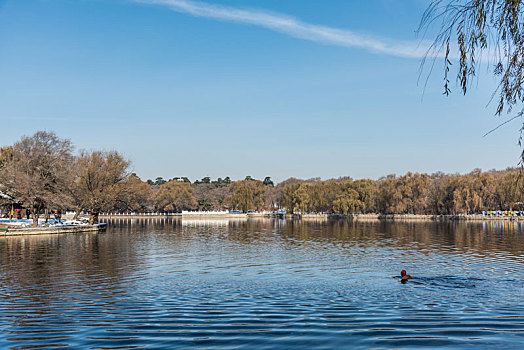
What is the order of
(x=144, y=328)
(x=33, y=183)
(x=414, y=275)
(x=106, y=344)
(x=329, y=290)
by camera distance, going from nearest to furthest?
(x=106, y=344) < (x=144, y=328) < (x=329, y=290) < (x=414, y=275) < (x=33, y=183)

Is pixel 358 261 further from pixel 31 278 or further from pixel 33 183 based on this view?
pixel 33 183

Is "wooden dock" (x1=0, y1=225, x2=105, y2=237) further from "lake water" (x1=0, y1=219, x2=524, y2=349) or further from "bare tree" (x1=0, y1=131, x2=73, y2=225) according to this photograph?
"lake water" (x1=0, y1=219, x2=524, y2=349)

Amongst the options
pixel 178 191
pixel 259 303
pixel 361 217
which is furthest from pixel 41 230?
pixel 178 191

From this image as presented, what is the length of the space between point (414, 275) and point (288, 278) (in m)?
6.46

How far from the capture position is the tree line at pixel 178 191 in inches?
2188

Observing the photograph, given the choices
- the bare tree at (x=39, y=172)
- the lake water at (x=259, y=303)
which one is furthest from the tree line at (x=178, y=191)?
the lake water at (x=259, y=303)

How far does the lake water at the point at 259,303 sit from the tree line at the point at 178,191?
15.2 feet

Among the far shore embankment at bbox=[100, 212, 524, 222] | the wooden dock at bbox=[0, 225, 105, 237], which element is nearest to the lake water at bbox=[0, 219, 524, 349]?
the wooden dock at bbox=[0, 225, 105, 237]

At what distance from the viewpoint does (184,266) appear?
2653cm

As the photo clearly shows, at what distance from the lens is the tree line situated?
182 feet

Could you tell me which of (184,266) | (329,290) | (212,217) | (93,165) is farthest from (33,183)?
(212,217)

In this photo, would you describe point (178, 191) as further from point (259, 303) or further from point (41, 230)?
point (259, 303)

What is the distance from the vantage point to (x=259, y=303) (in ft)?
52.3

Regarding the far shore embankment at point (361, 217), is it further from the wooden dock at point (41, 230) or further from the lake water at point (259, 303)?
the lake water at point (259, 303)
